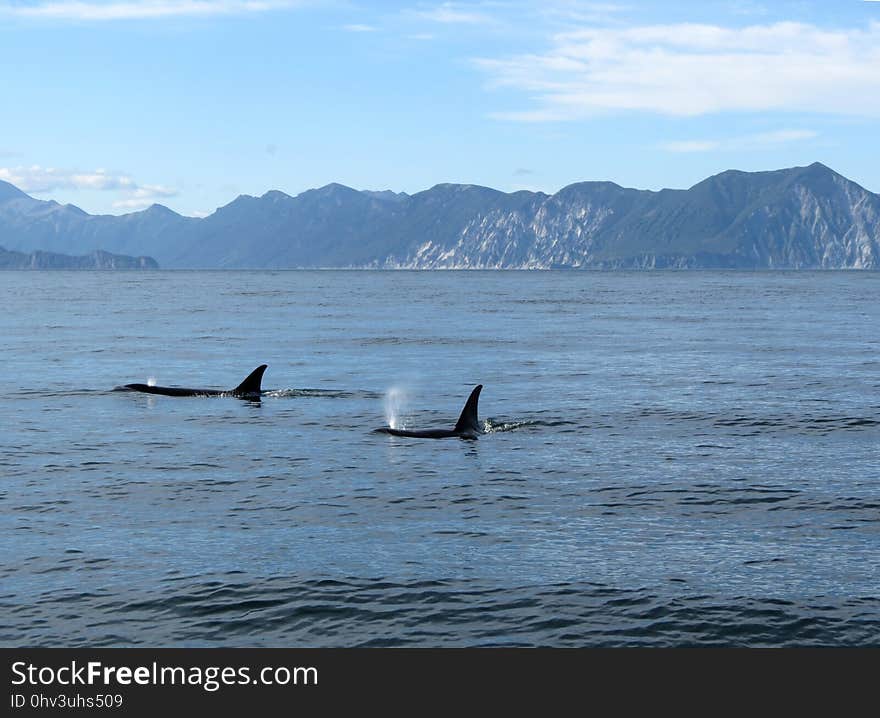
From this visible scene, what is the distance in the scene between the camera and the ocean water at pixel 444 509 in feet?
68.8

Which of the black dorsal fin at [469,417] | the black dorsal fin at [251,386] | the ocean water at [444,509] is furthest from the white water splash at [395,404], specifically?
the black dorsal fin at [251,386]

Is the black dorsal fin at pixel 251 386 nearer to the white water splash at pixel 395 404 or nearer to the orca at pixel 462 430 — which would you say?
the white water splash at pixel 395 404

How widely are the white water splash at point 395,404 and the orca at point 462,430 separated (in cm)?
249

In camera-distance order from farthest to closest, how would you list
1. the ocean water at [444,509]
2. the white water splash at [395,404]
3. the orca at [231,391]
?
the orca at [231,391]
the white water splash at [395,404]
the ocean water at [444,509]

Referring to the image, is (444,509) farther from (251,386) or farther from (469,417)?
(251,386)

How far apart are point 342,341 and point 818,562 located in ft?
223

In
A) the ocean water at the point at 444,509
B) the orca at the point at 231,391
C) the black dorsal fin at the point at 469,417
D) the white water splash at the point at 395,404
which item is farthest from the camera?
the orca at the point at 231,391

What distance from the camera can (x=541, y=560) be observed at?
24.7 metres

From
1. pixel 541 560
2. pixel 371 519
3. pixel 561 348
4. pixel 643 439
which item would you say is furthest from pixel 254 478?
pixel 561 348

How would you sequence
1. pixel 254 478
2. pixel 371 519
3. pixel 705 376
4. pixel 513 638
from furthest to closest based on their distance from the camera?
pixel 705 376 < pixel 254 478 < pixel 371 519 < pixel 513 638

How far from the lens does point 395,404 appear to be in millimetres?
50375

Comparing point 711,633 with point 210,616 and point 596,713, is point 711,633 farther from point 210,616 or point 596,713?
point 210,616

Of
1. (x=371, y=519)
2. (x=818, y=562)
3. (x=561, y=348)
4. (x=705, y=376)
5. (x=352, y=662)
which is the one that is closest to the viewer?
(x=352, y=662)

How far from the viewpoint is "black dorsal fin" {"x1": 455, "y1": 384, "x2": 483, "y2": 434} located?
135 feet
